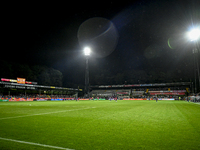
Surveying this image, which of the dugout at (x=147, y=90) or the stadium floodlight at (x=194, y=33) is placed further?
the dugout at (x=147, y=90)

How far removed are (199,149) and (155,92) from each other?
8128 cm

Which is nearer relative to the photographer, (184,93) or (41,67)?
(184,93)

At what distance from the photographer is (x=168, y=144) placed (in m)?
4.41

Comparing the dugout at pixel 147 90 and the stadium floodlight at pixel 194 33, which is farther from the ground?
the stadium floodlight at pixel 194 33

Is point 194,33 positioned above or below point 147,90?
above

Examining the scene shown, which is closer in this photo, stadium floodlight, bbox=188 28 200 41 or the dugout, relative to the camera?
stadium floodlight, bbox=188 28 200 41

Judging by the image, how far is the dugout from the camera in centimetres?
7650

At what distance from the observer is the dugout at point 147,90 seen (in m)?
76.5

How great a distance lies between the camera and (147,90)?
3278 inches

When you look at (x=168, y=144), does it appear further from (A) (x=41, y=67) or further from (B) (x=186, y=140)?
(A) (x=41, y=67)

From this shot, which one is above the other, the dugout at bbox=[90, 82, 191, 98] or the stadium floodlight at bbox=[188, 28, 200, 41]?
the stadium floodlight at bbox=[188, 28, 200, 41]

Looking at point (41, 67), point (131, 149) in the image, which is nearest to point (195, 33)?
point (131, 149)

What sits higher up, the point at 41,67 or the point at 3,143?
the point at 41,67

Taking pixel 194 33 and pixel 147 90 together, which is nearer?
pixel 194 33
